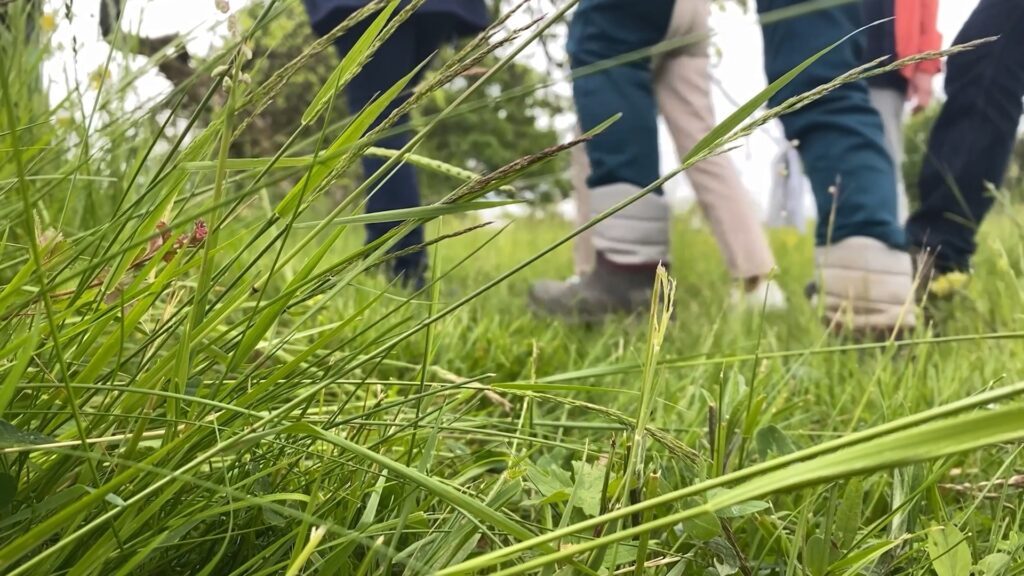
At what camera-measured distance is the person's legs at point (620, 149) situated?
4.88 ft

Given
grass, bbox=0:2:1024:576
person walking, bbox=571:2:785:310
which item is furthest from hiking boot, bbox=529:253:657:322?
grass, bbox=0:2:1024:576

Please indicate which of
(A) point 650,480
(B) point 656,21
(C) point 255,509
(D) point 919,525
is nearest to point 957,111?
(B) point 656,21

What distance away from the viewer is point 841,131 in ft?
4.24

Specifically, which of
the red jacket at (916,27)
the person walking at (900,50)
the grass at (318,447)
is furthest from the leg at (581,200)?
the grass at (318,447)

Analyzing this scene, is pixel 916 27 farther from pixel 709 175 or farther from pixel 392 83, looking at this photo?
pixel 392 83

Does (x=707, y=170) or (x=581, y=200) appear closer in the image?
(x=707, y=170)

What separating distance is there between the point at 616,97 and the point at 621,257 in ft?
1.13

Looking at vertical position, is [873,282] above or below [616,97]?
below

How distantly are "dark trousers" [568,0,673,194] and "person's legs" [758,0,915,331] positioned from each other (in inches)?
11.5

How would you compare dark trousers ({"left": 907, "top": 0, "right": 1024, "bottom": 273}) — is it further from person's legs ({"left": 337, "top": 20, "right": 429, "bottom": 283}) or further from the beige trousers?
person's legs ({"left": 337, "top": 20, "right": 429, "bottom": 283})

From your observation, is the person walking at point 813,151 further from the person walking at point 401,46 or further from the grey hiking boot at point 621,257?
the person walking at point 401,46

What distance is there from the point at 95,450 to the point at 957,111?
68.7 inches

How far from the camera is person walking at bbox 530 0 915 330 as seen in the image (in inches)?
49.8

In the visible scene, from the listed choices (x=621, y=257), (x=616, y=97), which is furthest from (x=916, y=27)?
(x=621, y=257)
